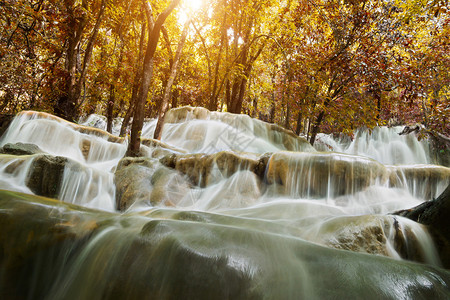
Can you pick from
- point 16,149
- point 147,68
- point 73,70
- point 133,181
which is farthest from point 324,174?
point 73,70

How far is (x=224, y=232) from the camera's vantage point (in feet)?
7.25

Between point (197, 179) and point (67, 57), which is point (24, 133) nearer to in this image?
point (67, 57)

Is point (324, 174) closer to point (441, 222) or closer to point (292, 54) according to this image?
point (441, 222)

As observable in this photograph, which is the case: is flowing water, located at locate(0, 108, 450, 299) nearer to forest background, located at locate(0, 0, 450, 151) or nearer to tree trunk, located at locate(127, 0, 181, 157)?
tree trunk, located at locate(127, 0, 181, 157)

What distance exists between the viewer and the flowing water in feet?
6.09

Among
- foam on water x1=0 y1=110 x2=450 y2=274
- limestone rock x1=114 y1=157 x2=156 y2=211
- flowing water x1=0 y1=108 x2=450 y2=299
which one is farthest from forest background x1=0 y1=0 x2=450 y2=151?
flowing water x1=0 y1=108 x2=450 y2=299

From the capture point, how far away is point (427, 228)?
2.89 meters

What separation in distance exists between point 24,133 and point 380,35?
1077 centimetres

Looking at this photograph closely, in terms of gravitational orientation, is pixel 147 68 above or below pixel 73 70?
below

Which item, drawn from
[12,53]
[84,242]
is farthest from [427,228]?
[12,53]

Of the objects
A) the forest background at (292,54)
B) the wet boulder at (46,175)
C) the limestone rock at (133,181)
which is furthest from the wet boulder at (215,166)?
the wet boulder at (46,175)

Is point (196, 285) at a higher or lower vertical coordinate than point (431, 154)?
lower

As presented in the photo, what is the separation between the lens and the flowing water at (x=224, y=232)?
6.09 feet

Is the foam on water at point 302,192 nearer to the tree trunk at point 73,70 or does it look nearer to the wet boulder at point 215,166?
the wet boulder at point 215,166
